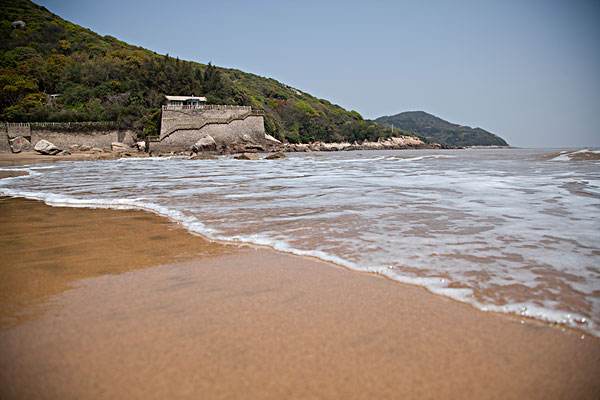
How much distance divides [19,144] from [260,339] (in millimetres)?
36469

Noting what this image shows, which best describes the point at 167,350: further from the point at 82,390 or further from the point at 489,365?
the point at 489,365

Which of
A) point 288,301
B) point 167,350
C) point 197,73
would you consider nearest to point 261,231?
point 288,301

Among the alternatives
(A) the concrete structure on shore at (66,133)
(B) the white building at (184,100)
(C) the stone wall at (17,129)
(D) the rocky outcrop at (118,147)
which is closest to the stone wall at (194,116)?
(D) the rocky outcrop at (118,147)

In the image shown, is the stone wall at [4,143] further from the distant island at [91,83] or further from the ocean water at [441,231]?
the ocean water at [441,231]

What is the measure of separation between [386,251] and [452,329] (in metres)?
1.31

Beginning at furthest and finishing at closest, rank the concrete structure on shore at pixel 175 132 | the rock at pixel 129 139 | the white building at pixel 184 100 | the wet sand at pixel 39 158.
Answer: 1. the white building at pixel 184 100
2. the rock at pixel 129 139
3. the concrete structure on shore at pixel 175 132
4. the wet sand at pixel 39 158

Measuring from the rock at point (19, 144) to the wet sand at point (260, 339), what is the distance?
112ft

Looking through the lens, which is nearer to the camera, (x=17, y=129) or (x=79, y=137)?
(x=17, y=129)

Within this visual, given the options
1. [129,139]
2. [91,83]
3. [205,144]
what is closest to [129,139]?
[129,139]

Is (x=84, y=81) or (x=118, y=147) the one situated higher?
(x=84, y=81)

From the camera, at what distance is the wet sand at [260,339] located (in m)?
1.32

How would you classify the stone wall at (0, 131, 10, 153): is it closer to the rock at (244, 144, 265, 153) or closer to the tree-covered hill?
the tree-covered hill

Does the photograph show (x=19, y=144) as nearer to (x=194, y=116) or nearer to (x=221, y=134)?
(x=194, y=116)

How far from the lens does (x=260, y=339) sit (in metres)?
1.65
